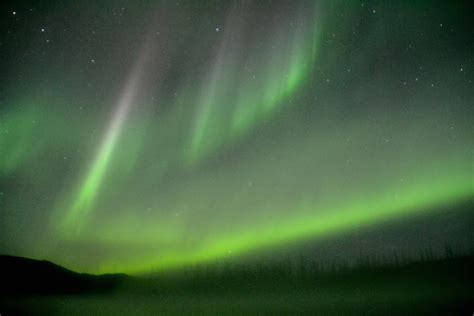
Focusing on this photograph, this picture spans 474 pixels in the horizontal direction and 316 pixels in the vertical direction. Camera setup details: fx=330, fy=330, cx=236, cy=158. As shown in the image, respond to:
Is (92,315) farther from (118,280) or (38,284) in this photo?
(118,280)

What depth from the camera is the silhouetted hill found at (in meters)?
75.4

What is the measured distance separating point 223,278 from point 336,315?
66.5 meters

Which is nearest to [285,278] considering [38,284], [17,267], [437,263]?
[437,263]

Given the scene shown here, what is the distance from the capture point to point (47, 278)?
85.5 metres

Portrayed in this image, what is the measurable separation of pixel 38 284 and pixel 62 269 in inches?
779

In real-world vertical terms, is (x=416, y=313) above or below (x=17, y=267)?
below

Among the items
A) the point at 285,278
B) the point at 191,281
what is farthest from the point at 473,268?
the point at 191,281

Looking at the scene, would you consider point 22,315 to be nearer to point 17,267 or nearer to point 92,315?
point 92,315

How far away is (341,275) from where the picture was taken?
70.9 meters

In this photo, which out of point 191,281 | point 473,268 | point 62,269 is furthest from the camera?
point 62,269

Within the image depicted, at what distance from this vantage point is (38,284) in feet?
256

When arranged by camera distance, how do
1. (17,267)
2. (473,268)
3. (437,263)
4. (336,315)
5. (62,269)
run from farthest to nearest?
(62,269) → (17,267) → (437,263) → (473,268) → (336,315)

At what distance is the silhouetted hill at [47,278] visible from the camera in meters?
75.4

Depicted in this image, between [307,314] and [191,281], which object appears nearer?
[307,314]
